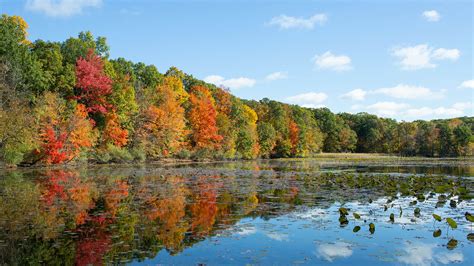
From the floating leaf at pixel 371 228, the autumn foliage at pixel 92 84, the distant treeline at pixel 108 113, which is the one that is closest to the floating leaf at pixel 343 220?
the floating leaf at pixel 371 228

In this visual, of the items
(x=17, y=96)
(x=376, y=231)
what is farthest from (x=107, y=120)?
(x=376, y=231)

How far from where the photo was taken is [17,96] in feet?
123

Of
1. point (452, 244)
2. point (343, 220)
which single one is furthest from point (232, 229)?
point (452, 244)

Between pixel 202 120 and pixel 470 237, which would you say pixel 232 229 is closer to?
pixel 470 237

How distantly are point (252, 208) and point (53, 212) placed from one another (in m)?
6.31

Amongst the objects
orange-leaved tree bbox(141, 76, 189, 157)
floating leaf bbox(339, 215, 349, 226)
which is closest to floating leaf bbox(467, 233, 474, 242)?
floating leaf bbox(339, 215, 349, 226)

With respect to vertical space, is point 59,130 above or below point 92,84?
below

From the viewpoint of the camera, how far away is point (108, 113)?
1836 inches

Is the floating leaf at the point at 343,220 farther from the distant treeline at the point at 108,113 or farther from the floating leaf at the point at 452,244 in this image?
the distant treeline at the point at 108,113

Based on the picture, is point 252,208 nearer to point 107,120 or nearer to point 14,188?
point 14,188

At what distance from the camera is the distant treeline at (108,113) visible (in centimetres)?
3756

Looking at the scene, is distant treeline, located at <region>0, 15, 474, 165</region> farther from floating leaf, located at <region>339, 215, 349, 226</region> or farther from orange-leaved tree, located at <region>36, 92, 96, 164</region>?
floating leaf, located at <region>339, 215, 349, 226</region>

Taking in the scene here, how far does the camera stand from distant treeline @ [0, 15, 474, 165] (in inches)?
1479

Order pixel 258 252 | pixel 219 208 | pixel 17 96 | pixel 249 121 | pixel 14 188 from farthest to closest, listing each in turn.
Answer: pixel 249 121
pixel 17 96
pixel 14 188
pixel 219 208
pixel 258 252
